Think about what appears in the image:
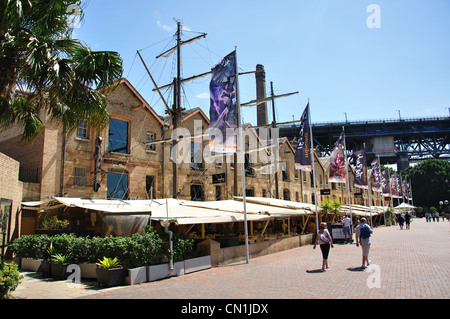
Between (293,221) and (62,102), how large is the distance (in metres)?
21.6

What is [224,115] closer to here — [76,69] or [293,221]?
[76,69]

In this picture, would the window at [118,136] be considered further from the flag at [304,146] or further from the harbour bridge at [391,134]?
the harbour bridge at [391,134]

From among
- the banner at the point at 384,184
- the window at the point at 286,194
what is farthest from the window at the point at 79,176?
the banner at the point at 384,184

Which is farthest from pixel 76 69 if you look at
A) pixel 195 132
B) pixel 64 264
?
pixel 195 132

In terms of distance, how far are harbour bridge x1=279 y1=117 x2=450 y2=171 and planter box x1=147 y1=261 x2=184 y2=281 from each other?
297 ft

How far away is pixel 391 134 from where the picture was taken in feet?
328

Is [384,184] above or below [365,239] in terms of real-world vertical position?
above

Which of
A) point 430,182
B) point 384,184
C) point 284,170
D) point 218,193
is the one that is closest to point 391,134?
point 430,182

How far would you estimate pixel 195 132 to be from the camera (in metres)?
26.4

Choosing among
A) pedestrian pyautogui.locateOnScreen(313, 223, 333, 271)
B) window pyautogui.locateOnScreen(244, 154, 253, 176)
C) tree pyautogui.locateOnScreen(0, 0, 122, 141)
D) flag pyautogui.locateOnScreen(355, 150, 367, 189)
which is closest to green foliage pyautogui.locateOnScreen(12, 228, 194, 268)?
tree pyautogui.locateOnScreen(0, 0, 122, 141)

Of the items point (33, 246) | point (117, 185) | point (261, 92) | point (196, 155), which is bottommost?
point (33, 246)

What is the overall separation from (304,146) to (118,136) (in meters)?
12.1

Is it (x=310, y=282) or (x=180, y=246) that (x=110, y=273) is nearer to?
(x=180, y=246)

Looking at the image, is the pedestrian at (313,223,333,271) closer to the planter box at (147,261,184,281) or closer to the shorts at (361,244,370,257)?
the shorts at (361,244,370,257)
